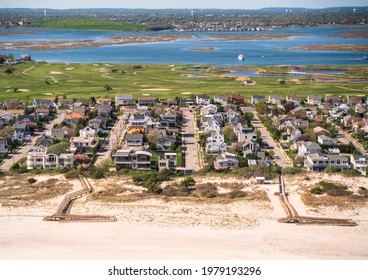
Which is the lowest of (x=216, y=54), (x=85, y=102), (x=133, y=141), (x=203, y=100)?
(x=133, y=141)

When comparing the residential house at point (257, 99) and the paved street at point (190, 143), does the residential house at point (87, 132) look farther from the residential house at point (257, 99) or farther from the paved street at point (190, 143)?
the residential house at point (257, 99)

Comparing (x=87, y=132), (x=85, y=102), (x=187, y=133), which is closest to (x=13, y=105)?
(x=85, y=102)

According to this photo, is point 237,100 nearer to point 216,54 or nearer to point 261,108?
point 261,108

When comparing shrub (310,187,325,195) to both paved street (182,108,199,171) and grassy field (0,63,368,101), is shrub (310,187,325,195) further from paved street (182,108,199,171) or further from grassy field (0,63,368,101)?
grassy field (0,63,368,101)

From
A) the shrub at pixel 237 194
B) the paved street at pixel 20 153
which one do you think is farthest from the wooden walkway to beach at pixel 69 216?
the paved street at pixel 20 153

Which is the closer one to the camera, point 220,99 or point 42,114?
point 42,114

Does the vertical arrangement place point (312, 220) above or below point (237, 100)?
below

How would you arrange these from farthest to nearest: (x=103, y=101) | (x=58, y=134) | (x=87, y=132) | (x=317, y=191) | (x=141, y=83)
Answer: (x=141, y=83), (x=103, y=101), (x=87, y=132), (x=58, y=134), (x=317, y=191)
